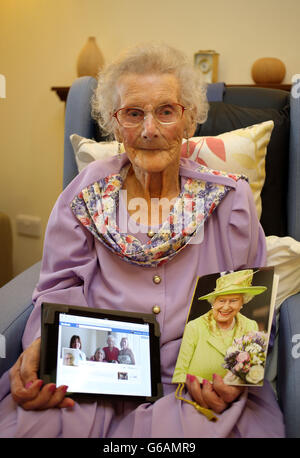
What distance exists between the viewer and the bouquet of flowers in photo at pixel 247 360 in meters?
0.93

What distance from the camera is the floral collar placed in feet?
3.77

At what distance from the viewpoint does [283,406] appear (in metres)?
1.00

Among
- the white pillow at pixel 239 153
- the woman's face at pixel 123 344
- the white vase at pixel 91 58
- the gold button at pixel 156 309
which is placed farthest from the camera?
the white vase at pixel 91 58

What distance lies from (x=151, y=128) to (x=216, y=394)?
2.12 feet

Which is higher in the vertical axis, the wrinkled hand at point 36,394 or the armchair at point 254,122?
the armchair at point 254,122

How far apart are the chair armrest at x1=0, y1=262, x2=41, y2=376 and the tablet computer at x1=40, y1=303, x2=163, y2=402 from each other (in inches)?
6.0

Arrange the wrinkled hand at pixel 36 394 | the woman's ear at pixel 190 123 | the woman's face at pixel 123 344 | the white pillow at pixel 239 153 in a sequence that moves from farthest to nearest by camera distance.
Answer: the white pillow at pixel 239 153 → the woman's ear at pixel 190 123 → the woman's face at pixel 123 344 → the wrinkled hand at pixel 36 394

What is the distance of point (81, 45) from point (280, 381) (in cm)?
200

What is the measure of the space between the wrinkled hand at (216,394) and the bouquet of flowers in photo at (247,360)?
0.02 metres

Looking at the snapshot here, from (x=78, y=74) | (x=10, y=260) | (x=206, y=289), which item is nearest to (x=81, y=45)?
(x=78, y=74)

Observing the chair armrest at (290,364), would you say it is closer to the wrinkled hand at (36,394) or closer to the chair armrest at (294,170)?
the chair armrest at (294,170)

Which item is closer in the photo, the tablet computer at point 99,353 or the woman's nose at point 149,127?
the tablet computer at point 99,353

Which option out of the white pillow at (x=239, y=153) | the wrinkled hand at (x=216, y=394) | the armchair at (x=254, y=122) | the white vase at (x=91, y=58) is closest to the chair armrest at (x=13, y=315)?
the armchair at (x=254, y=122)

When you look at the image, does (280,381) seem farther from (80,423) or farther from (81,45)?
(81,45)
